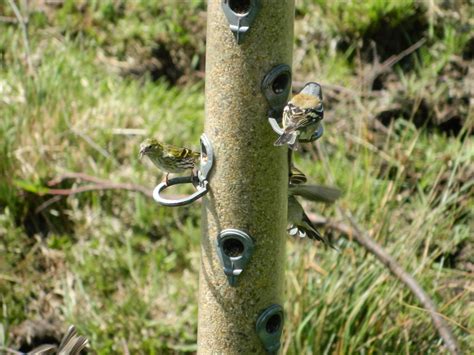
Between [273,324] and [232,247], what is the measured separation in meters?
0.34

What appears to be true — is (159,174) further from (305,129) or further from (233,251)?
(305,129)

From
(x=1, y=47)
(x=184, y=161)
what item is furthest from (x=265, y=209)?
(x=1, y=47)

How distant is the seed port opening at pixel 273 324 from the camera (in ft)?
11.5

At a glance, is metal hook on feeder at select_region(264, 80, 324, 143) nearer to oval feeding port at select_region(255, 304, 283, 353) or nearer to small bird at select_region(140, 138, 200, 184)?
small bird at select_region(140, 138, 200, 184)

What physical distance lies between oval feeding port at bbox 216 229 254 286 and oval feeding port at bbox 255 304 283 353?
0.57 ft

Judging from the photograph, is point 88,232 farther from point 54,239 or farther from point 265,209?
point 265,209

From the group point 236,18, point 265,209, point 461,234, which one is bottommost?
point 461,234

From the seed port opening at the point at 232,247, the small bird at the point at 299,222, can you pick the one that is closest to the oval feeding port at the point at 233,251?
the seed port opening at the point at 232,247

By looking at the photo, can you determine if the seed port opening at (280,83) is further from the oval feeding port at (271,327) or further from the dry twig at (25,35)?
the dry twig at (25,35)

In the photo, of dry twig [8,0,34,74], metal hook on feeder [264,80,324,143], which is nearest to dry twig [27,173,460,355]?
dry twig [8,0,34,74]

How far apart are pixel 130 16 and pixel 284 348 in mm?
3093

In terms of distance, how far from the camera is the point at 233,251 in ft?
11.2

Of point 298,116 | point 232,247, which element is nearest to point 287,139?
point 298,116

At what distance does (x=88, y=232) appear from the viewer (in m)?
5.52
